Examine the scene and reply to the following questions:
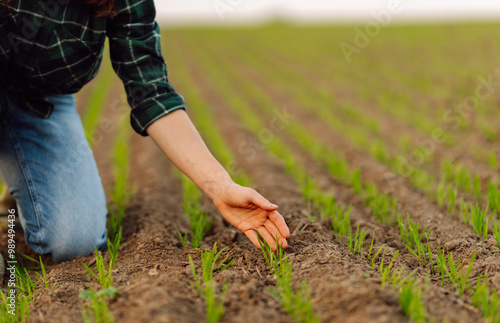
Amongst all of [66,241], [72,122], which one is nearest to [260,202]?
[66,241]

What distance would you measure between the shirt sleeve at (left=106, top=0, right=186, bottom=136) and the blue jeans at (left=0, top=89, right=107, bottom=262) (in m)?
0.49

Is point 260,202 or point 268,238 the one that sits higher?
point 260,202

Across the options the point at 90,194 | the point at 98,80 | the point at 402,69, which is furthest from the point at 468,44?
the point at 90,194

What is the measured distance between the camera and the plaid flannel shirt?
2.02 meters

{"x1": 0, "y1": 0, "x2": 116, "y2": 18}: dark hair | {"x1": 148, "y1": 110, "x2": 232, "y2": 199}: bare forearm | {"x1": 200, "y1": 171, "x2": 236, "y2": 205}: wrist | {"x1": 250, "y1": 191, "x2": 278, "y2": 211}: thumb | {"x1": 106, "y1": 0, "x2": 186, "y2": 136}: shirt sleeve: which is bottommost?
{"x1": 250, "y1": 191, "x2": 278, "y2": 211}: thumb

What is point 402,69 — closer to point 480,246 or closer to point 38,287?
point 480,246

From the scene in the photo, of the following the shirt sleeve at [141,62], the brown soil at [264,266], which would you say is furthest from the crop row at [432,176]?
the shirt sleeve at [141,62]

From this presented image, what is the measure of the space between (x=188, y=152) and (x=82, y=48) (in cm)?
69

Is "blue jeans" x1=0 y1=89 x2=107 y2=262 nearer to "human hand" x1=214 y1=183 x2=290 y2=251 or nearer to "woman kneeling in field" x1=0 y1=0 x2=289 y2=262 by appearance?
"woman kneeling in field" x1=0 y1=0 x2=289 y2=262

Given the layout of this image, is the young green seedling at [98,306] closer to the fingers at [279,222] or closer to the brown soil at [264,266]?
the brown soil at [264,266]

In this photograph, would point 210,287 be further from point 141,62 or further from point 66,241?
point 141,62

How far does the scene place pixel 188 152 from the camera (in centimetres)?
197

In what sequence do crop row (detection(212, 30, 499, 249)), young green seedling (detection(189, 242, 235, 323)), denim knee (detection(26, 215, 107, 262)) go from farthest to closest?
crop row (detection(212, 30, 499, 249)) → denim knee (detection(26, 215, 107, 262)) → young green seedling (detection(189, 242, 235, 323))

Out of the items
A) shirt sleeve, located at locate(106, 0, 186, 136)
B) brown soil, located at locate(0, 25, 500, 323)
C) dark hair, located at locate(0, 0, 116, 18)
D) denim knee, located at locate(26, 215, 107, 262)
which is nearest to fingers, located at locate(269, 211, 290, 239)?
brown soil, located at locate(0, 25, 500, 323)
